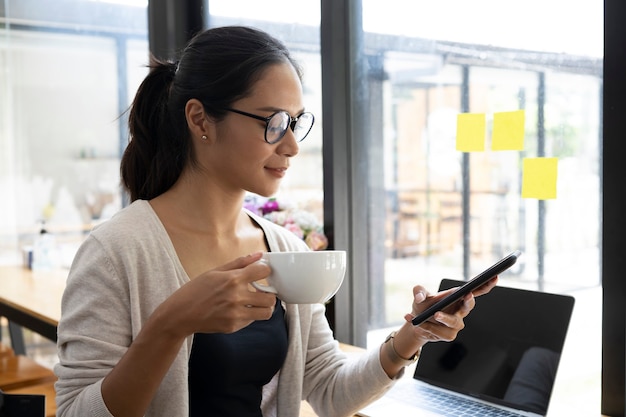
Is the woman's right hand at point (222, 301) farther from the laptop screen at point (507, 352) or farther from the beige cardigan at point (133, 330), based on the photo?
the laptop screen at point (507, 352)

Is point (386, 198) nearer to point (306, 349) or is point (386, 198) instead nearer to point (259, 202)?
point (259, 202)

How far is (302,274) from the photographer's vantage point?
3.33ft

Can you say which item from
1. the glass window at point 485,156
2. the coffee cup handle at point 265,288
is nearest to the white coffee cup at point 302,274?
the coffee cup handle at point 265,288

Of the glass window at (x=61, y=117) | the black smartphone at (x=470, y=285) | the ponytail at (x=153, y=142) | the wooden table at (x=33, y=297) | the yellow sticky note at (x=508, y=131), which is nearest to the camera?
the black smartphone at (x=470, y=285)

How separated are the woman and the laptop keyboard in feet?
0.80

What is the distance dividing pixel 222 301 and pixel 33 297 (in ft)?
6.39

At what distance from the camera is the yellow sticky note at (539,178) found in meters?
1.70

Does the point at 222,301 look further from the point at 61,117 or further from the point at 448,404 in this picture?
the point at 61,117

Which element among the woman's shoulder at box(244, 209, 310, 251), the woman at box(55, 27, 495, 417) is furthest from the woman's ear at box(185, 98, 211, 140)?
the woman's shoulder at box(244, 209, 310, 251)

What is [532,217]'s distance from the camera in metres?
1.78

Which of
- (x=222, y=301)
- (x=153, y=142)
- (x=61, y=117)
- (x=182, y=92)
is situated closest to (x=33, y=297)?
(x=61, y=117)

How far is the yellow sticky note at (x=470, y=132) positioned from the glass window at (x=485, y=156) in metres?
0.02

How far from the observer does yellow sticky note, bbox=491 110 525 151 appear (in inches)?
69.7

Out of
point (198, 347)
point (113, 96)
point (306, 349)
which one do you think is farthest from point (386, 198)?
point (113, 96)
